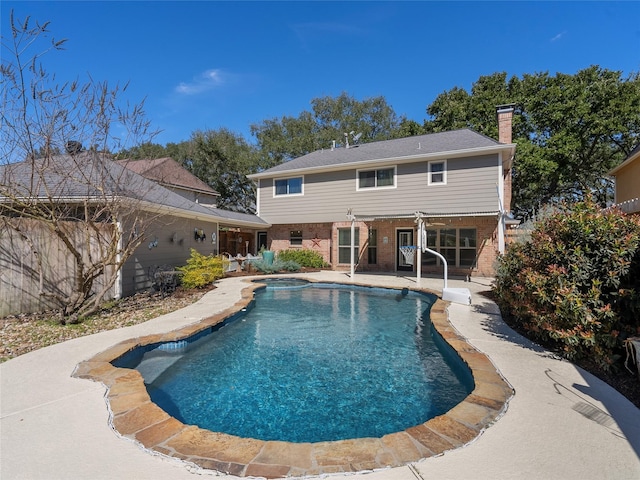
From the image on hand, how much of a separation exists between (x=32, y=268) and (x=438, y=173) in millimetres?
13482

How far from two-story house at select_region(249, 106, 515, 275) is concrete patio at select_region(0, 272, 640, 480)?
8.98m

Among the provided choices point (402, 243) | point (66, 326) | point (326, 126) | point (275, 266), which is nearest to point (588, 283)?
point (66, 326)

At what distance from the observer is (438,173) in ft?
44.4

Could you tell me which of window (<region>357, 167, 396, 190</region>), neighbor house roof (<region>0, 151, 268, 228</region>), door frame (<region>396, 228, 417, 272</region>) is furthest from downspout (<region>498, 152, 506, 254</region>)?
neighbor house roof (<region>0, 151, 268, 228</region>)

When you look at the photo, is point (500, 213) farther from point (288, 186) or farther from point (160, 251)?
point (160, 251)

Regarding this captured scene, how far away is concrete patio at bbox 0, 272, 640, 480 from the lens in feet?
7.02

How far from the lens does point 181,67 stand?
1346cm

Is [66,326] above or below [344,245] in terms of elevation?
below

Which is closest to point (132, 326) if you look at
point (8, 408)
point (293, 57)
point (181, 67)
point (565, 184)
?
point (8, 408)

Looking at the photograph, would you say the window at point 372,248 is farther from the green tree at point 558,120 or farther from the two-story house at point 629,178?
the green tree at point 558,120

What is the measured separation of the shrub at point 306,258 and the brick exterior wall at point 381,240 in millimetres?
467

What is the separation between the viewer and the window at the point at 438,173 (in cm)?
1341

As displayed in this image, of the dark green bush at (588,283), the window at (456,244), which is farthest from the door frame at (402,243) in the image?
the dark green bush at (588,283)

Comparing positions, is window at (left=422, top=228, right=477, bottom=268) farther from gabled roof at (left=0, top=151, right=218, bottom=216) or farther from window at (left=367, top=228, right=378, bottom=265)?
gabled roof at (left=0, top=151, right=218, bottom=216)
